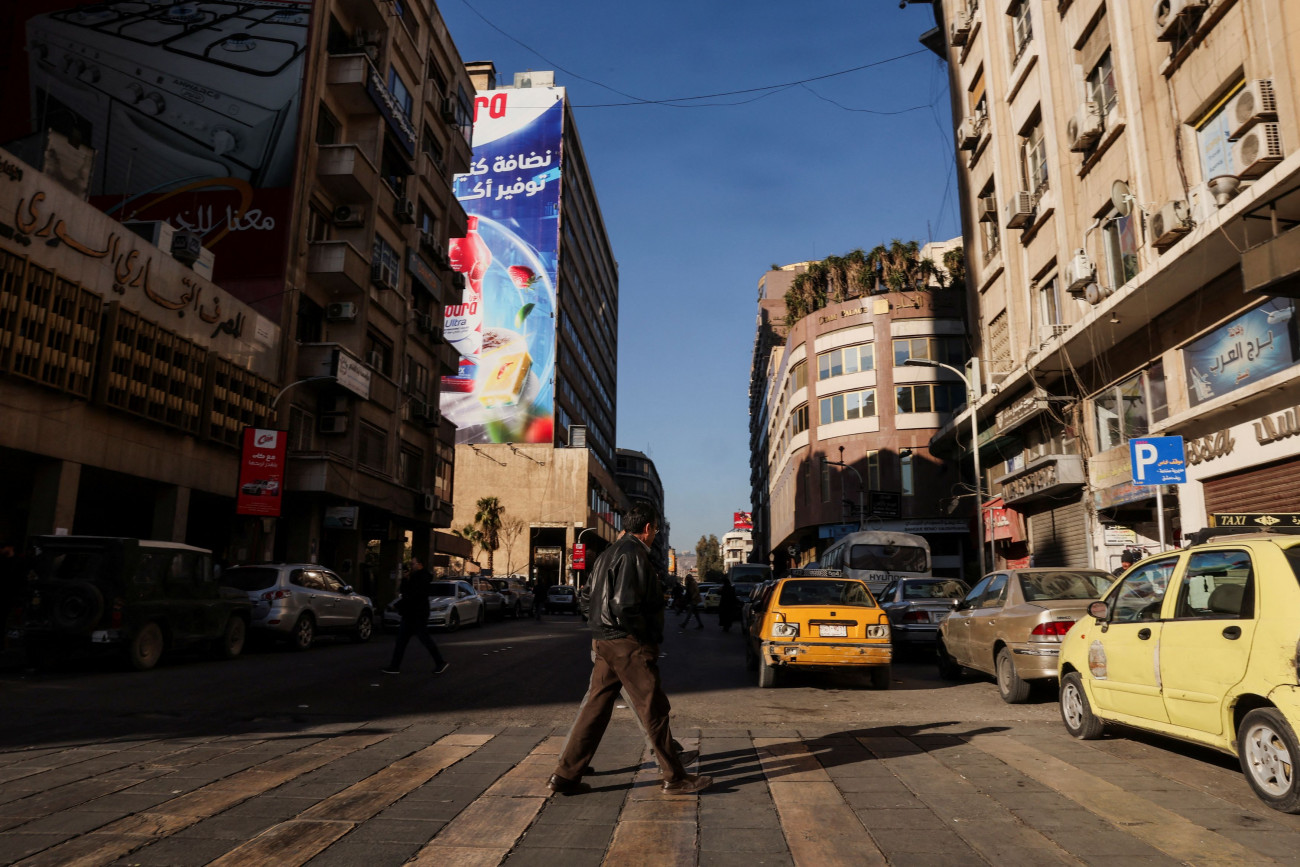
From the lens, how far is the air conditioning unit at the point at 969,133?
92.5ft

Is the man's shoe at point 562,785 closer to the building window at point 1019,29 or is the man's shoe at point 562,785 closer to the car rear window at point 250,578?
the car rear window at point 250,578

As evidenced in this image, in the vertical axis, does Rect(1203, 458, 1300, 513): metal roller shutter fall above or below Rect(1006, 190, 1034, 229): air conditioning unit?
below

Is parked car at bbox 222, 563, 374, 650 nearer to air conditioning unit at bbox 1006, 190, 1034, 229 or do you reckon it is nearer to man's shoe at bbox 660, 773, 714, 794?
man's shoe at bbox 660, 773, 714, 794

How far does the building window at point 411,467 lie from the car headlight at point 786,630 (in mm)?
24436

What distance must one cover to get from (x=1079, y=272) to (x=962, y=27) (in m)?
13.6

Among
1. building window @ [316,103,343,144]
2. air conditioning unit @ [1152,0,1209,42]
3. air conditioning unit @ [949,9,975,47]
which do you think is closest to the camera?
air conditioning unit @ [1152,0,1209,42]

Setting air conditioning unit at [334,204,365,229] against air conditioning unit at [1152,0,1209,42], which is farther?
air conditioning unit at [334,204,365,229]

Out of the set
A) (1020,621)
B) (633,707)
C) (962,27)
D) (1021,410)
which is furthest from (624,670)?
(962,27)

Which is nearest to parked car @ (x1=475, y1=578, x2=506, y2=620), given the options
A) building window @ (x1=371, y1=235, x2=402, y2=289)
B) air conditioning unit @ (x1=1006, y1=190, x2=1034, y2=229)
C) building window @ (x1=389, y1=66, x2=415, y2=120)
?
building window @ (x1=371, y1=235, x2=402, y2=289)

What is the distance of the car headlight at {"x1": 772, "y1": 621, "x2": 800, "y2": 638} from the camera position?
1122cm

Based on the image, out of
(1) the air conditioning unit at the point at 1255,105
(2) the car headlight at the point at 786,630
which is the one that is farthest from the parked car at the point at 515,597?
(1) the air conditioning unit at the point at 1255,105

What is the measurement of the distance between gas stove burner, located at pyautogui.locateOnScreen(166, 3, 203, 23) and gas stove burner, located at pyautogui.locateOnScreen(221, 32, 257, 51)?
1.47 metres

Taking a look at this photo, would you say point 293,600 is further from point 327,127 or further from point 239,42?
point 239,42

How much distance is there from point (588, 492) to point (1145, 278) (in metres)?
48.5
